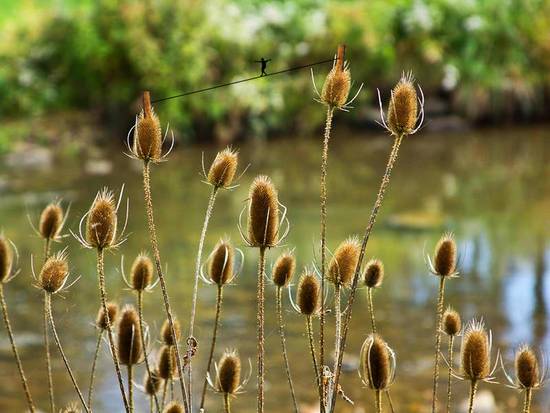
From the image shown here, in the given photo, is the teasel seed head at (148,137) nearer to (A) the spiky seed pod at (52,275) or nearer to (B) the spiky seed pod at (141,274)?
(A) the spiky seed pod at (52,275)

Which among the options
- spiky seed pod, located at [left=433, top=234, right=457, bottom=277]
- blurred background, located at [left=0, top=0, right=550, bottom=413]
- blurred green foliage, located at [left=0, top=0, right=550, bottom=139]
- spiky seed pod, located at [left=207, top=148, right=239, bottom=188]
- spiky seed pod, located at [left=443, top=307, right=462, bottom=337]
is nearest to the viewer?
spiky seed pod, located at [left=207, top=148, right=239, bottom=188]

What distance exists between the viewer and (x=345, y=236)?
26.5ft

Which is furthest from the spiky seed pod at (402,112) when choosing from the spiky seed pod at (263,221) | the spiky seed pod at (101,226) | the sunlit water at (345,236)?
the sunlit water at (345,236)

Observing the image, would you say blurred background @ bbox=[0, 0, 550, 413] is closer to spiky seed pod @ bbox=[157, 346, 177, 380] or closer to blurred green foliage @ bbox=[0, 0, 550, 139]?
blurred green foliage @ bbox=[0, 0, 550, 139]

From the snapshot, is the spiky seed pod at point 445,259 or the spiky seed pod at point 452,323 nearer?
the spiky seed pod at point 445,259

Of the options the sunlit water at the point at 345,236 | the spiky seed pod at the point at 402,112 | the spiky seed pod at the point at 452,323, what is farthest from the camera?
the sunlit water at the point at 345,236

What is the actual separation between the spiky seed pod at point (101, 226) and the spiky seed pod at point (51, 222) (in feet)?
1.32

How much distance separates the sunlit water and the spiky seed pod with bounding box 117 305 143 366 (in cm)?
31

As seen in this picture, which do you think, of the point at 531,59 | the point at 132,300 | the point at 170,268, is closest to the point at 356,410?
the point at 132,300

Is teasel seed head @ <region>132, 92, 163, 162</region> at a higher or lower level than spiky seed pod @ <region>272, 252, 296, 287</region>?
higher

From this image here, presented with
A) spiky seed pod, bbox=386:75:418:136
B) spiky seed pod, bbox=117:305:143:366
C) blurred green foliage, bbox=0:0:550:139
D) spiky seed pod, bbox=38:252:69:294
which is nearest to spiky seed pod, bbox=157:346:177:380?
spiky seed pod, bbox=117:305:143:366

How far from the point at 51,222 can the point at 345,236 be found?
20.2ft

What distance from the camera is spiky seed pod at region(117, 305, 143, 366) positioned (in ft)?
6.36

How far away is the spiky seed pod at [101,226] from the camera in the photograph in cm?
157
